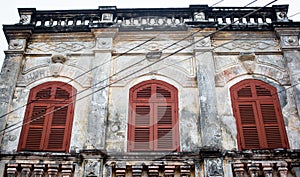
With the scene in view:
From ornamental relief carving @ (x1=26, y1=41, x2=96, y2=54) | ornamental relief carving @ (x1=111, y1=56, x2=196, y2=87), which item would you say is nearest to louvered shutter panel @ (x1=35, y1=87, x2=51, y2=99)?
ornamental relief carving @ (x1=26, y1=41, x2=96, y2=54)

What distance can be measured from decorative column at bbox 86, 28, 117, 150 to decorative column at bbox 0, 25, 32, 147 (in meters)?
2.04

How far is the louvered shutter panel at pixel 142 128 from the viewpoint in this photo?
10523mm

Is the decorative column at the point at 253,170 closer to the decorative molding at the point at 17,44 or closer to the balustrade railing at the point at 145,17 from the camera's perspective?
the balustrade railing at the point at 145,17

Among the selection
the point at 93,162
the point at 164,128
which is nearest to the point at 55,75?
the point at 93,162

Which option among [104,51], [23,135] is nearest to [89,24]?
[104,51]

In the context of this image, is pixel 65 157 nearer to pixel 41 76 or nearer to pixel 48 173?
pixel 48 173

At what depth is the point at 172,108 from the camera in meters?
11.2

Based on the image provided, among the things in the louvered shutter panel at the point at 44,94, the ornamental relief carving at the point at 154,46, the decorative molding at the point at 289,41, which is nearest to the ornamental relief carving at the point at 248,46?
the decorative molding at the point at 289,41

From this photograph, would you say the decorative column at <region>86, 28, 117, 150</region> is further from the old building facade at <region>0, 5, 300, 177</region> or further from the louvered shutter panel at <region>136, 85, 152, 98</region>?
the louvered shutter panel at <region>136, 85, 152, 98</region>

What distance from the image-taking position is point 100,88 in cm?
1132

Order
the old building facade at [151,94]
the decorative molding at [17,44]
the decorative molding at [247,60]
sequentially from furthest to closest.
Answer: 1. the decorative molding at [17,44]
2. the decorative molding at [247,60]
3. the old building facade at [151,94]

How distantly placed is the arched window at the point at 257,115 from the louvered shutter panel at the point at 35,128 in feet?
15.9

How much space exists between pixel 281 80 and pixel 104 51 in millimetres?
4855

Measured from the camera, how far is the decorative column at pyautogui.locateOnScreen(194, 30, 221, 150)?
33.8ft
